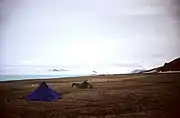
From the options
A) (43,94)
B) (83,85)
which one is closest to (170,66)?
(83,85)

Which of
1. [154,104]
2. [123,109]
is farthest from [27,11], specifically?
[154,104]

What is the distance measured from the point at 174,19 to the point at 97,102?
0.74 m

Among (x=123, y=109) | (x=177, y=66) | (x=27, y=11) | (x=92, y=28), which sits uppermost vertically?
(x=27, y=11)

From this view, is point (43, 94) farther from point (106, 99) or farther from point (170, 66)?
point (170, 66)

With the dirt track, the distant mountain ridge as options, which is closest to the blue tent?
the dirt track

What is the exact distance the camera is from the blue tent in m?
1.81

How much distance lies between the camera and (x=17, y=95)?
183 cm

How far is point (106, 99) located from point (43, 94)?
386 mm

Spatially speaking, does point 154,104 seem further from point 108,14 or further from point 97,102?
point 108,14

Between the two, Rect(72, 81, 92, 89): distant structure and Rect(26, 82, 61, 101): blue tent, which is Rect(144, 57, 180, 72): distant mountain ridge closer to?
Rect(72, 81, 92, 89): distant structure

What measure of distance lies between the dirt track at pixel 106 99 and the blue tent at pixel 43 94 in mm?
26

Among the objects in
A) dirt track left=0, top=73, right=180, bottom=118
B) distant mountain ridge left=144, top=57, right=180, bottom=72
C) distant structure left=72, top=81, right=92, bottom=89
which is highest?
distant mountain ridge left=144, top=57, right=180, bottom=72

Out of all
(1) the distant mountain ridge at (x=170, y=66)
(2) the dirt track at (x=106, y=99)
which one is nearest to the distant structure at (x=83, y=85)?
(2) the dirt track at (x=106, y=99)

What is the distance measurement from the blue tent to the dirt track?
3 centimetres
